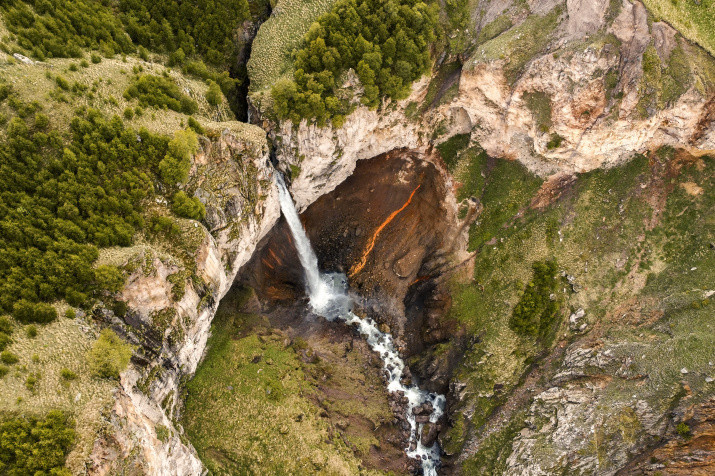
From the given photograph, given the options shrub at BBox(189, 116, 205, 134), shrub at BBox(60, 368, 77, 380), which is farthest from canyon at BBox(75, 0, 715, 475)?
shrub at BBox(60, 368, 77, 380)

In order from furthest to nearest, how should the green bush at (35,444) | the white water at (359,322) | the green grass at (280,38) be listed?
the green grass at (280,38) < the white water at (359,322) < the green bush at (35,444)

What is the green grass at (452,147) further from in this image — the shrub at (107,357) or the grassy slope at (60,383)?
the grassy slope at (60,383)

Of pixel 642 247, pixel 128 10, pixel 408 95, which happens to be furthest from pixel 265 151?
pixel 642 247

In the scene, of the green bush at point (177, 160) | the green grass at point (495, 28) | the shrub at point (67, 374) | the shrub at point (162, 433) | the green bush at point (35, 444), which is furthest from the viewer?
the green grass at point (495, 28)

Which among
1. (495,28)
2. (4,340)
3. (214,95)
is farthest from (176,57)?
(495,28)

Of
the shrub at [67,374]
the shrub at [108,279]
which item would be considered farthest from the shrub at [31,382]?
the shrub at [108,279]

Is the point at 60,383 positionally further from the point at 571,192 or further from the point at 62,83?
the point at 571,192
